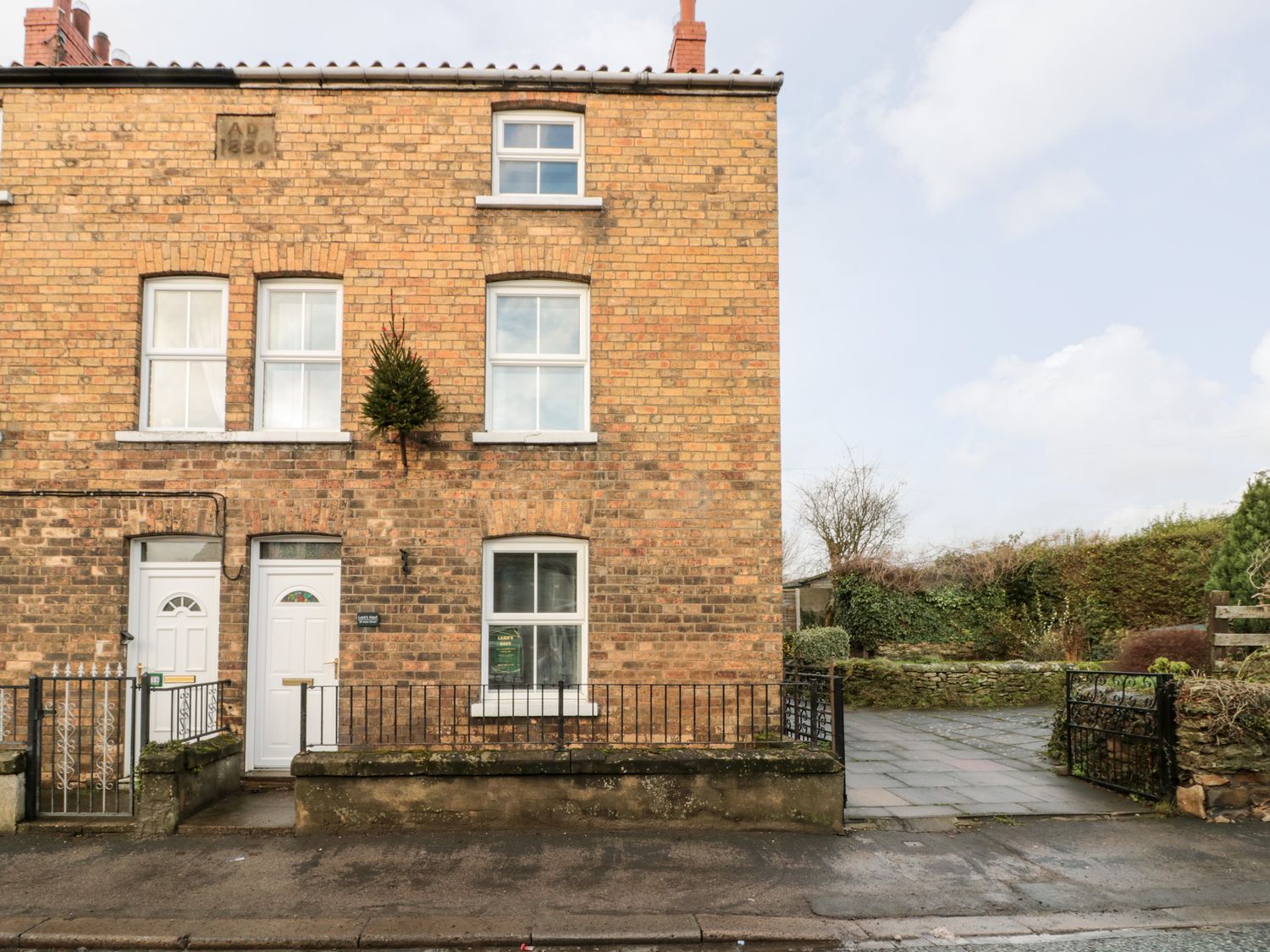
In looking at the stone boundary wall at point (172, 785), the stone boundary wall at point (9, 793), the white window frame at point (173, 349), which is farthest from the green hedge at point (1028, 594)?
the stone boundary wall at point (9, 793)

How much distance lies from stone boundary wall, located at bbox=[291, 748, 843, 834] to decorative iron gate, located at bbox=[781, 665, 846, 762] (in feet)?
1.53

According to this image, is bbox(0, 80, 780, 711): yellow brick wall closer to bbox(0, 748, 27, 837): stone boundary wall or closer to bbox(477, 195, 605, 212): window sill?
bbox(477, 195, 605, 212): window sill

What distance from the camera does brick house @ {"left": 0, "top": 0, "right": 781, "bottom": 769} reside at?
30.3ft

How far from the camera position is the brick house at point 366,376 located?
9.25 m

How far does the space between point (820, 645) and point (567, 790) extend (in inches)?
425

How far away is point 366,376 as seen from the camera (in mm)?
9461

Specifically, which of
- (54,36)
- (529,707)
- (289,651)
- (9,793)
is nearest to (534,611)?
(529,707)

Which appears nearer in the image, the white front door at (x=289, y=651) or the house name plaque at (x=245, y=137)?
the white front door at (x=289, y=651)

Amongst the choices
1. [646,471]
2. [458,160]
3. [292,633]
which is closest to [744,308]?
[646,471]

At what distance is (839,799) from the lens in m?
7.76

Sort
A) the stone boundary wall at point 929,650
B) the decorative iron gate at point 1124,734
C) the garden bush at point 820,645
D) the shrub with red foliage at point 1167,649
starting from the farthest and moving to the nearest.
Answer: the stone boundary wall at point 929,650 → the garden bush at point 820,645 → the shrub with red foliage at point 1167,649 → the decorative iron gate at point 1124,734

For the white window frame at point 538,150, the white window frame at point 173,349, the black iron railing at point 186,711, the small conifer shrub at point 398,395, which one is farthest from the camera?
the white window frame at point 538,150

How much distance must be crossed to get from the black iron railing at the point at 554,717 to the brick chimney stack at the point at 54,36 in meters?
8.03

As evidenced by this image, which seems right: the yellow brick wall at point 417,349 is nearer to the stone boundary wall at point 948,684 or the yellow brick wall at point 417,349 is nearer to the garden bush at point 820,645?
the stone boundary wall at point 948,684
